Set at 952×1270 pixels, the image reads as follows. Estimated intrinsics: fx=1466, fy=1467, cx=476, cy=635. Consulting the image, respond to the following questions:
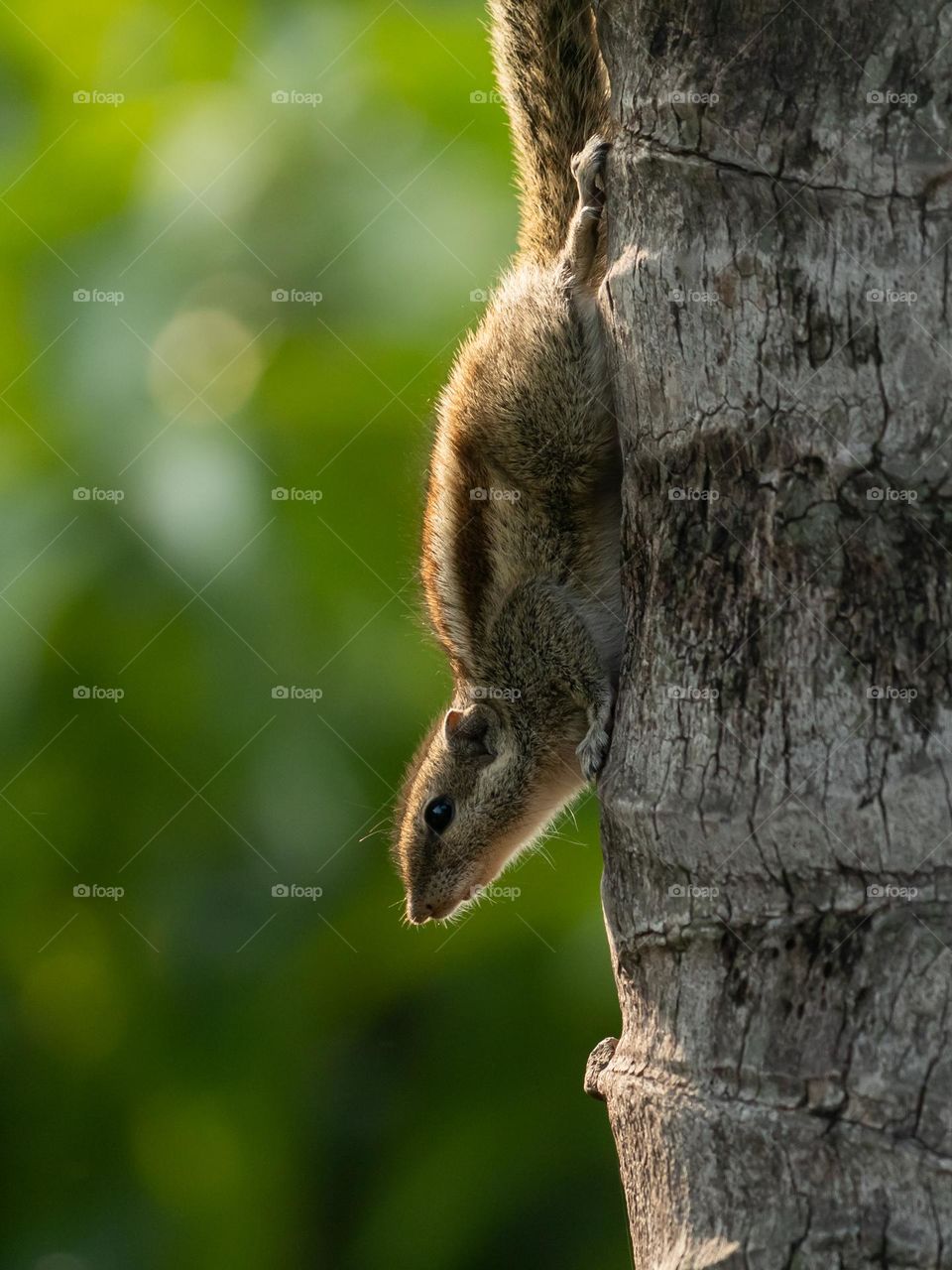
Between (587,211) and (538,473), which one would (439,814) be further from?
(587,211)

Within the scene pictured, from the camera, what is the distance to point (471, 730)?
360 cm

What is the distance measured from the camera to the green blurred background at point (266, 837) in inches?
218

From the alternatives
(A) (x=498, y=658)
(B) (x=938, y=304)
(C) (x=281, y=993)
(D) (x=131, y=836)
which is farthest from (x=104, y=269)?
(B) (x=938, y=304)

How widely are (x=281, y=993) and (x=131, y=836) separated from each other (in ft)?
2.74

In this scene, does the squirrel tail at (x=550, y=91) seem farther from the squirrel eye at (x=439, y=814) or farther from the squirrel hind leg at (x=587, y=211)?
the squirrel eye at (x=439, y=814)

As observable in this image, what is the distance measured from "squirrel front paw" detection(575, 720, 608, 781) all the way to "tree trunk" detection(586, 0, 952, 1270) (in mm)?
545

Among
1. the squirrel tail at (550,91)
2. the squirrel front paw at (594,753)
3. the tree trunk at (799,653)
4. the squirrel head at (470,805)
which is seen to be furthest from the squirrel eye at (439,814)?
the tree trunk at (799,653)

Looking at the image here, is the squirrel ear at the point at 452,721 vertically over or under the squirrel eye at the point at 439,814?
over

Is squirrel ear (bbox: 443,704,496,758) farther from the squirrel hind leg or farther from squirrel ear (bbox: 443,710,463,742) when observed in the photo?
the squirrel hind leg

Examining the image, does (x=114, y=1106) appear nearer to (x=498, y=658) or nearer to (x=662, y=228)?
(x=498, y=658)

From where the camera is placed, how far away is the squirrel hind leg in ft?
8.70

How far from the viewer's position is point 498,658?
3.37 m

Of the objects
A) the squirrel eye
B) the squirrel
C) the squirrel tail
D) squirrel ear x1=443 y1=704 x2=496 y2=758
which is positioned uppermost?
the squirrel tail

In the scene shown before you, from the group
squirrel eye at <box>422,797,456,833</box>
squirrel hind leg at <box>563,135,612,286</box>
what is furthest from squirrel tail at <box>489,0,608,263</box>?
squirrel eye at <box>422,797,456,833</box>
